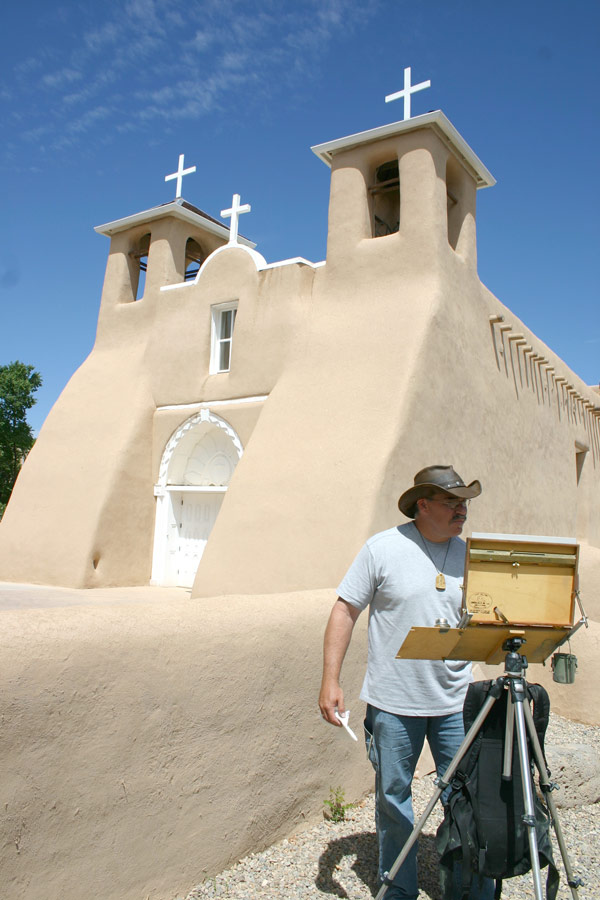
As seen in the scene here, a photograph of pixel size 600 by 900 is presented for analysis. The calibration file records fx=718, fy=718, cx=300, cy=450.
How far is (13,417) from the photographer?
23.1m

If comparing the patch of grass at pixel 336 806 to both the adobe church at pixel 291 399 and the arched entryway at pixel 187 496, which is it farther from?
the arched entryway at pixel 187 496

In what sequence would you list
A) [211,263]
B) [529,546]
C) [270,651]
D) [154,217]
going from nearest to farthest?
[529,546] → [270,651] → [211,263] → [154,217]

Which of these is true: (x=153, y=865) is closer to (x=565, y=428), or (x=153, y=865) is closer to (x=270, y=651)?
(x=270, y=651)

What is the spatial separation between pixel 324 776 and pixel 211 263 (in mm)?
8806

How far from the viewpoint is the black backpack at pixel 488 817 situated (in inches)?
106

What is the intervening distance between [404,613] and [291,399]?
6.71 meters

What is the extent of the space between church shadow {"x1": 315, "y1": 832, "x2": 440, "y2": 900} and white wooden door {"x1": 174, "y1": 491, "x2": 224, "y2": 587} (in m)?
7.38

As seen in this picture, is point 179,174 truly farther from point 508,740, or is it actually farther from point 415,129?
point 508,740

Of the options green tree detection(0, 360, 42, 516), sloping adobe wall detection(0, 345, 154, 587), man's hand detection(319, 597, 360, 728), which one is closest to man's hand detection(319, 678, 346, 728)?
man's hand detection(319, 597, 360, 728)

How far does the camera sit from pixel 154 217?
508 inches

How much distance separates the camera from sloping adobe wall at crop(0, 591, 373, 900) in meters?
2.90

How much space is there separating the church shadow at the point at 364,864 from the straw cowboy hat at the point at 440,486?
1910 mm

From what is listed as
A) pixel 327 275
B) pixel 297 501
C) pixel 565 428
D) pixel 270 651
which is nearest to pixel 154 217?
pixel 327 275

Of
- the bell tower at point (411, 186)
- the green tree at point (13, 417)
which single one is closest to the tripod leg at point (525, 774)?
the bell tower at point (411, 186)
